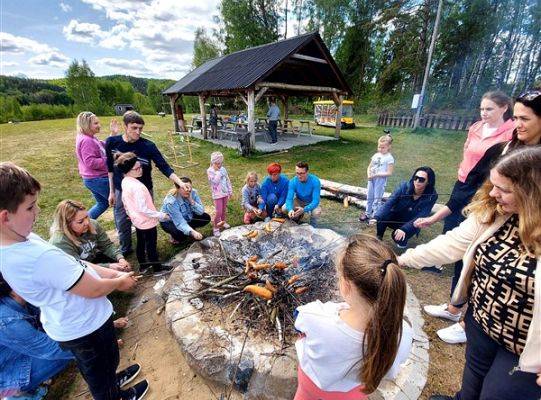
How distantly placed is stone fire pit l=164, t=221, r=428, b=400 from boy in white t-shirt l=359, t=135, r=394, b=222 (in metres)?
1.88

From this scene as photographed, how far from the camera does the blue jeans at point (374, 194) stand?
4.63m

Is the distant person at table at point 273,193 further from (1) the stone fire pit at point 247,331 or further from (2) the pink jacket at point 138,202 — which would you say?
(2) the pink jacket at point 138,202

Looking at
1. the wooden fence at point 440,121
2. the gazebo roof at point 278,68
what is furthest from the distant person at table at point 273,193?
the wooden fence at point 440,121

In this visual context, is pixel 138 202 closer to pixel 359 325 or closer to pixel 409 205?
pixel 359 325

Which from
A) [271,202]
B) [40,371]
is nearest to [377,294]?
[40,371]

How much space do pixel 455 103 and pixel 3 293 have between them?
69.8ft

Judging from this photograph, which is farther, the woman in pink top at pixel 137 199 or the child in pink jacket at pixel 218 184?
the child in pink jacket at pixel 218 184

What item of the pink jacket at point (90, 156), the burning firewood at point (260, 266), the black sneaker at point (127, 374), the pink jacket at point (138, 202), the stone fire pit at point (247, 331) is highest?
the pink jacket at point (90, 156)

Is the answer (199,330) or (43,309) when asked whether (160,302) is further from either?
(43,309)

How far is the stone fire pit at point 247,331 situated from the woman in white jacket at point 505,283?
0.77 meters

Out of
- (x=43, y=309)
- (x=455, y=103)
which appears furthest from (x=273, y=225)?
(x=455, y=103)

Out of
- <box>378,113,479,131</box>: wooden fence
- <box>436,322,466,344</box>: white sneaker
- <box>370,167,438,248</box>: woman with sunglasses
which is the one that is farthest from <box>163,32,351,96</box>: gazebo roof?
<box>436,322,466,344</box>: white sneaker

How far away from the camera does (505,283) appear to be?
1206 mm

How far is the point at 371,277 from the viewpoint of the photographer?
1030 mm
